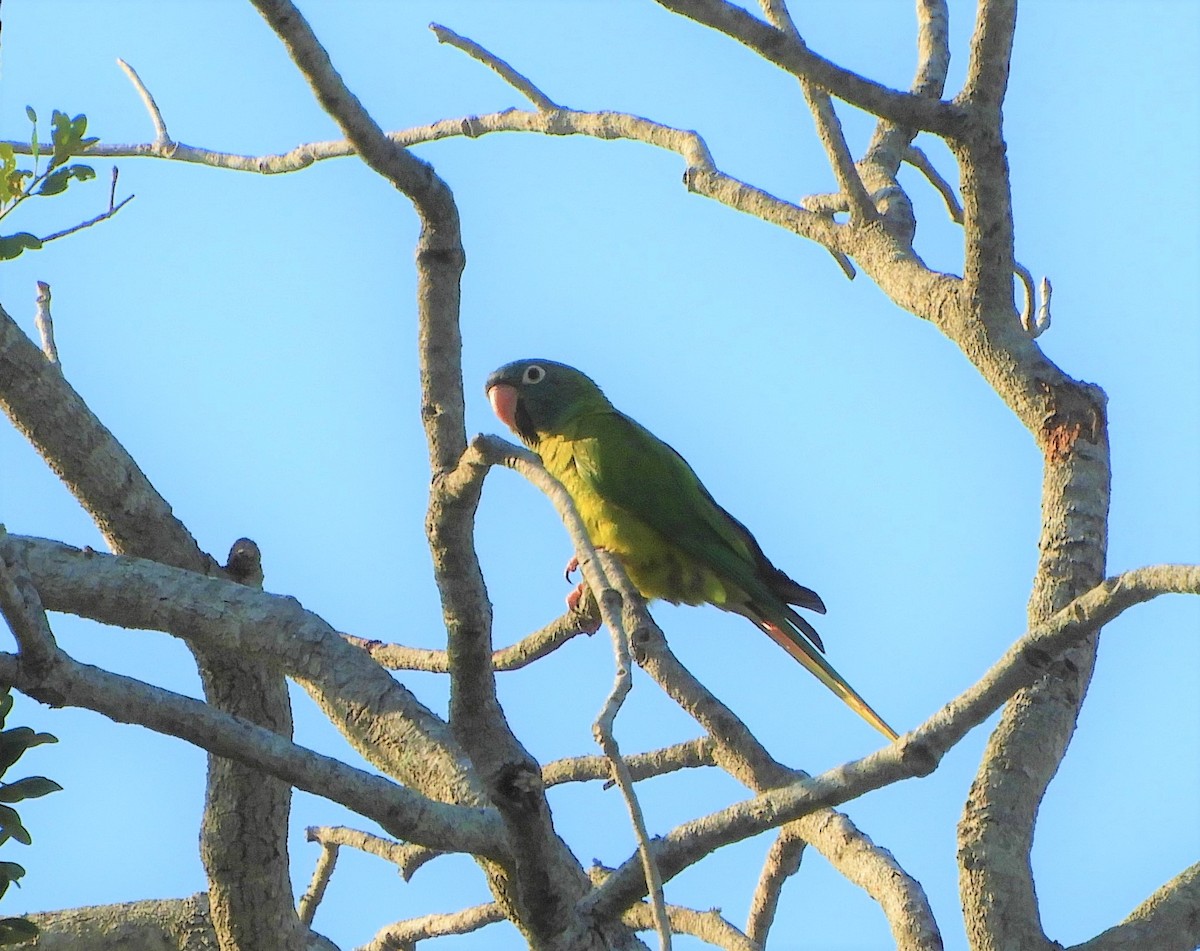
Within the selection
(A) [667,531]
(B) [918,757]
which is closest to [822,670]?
(A) [667,531]

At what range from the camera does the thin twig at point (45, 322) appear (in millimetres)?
3998

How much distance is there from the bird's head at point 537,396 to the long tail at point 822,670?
4.51 feet

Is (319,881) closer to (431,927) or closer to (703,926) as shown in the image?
(431,927)

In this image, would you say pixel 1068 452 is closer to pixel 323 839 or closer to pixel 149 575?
pixel 149 575

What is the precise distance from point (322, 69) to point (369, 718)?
4.39 ft

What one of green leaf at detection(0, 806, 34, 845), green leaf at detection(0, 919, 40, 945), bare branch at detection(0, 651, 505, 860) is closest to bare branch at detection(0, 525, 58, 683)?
bare branch at detection(0, 651, 505, 860)

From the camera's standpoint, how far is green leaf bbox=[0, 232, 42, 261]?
9.63ft

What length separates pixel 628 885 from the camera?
104 inches

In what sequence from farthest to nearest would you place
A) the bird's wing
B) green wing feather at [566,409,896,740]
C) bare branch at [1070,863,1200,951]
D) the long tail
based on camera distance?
the bird's wing, green wing feather at [566,409,896,740], the long tail, bare branch at [1070,863,1200,951]

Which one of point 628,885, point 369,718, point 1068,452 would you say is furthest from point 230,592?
point 1068,452

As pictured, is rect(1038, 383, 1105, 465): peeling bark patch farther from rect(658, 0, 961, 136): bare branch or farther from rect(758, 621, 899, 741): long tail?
A: rect(758, 621, 899, 741): long tail

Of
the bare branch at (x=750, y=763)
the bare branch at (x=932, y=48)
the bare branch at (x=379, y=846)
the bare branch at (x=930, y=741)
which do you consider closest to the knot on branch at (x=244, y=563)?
the bare branch at (x=750, y=763)

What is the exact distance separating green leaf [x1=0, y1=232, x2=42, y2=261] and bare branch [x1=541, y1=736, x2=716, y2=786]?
6.95 ft

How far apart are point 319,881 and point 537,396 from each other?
268cm
